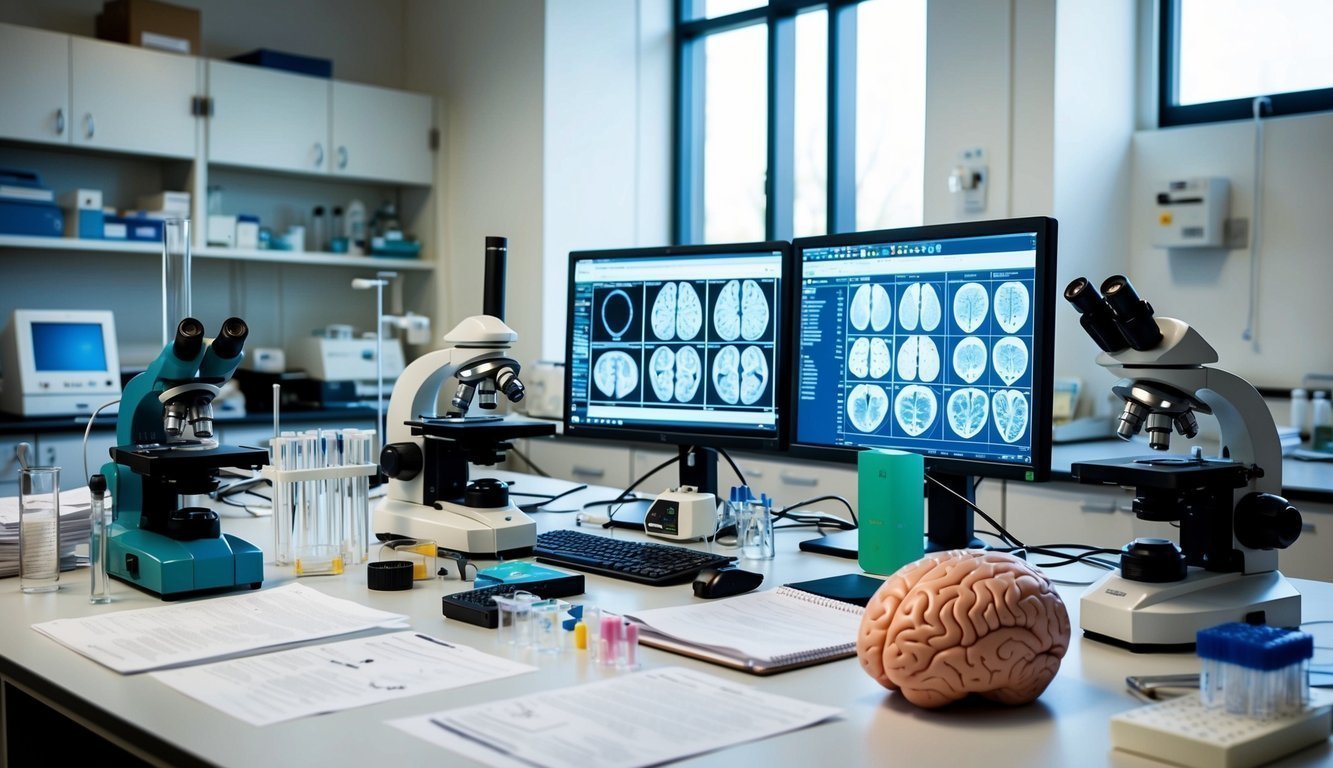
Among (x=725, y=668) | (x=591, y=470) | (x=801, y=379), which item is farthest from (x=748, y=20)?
(x=725, y=668)

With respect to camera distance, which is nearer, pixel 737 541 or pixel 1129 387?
pixel 1129 387

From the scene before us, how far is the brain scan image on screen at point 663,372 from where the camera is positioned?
208 cm

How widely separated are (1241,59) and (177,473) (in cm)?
327

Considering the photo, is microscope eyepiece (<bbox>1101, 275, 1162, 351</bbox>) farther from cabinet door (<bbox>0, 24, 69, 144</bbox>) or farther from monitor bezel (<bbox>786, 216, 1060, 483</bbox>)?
cabinet door (<bbox>0, 24, 69, 144</bbox>)

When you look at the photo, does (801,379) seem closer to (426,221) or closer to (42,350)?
(42,350)

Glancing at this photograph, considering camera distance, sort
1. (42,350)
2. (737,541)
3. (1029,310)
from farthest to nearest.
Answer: (42,350) < (737,541) < (1029,310)

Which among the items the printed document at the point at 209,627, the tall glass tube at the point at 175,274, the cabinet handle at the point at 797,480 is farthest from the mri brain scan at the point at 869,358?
the cabinet handle at the point at 797,480

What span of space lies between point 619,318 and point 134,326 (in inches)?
123

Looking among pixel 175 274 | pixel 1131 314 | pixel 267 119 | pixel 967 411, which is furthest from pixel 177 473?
pixel 267 119

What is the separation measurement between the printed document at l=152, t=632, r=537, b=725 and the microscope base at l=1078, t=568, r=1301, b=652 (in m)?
0.65

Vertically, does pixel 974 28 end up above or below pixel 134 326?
above

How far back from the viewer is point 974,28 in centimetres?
353

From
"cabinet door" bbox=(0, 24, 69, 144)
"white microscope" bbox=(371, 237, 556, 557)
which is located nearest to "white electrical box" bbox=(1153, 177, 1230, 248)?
"white microscope" bbox=(371, 237, 556, 557)

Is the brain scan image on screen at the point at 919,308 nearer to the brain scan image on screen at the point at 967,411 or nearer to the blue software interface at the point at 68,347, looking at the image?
the brain scan image on screen at the point at 967,411
